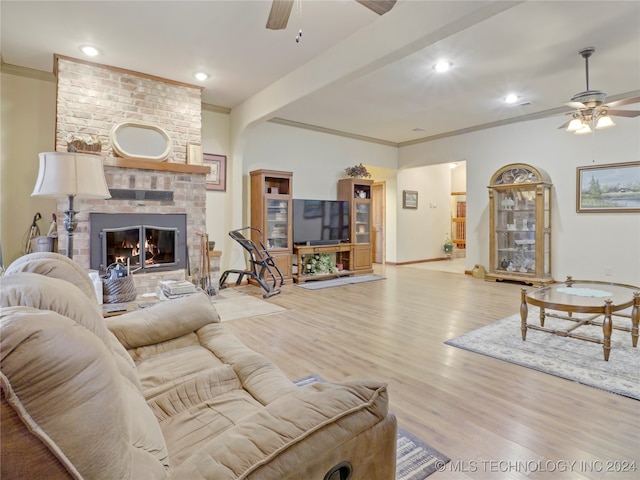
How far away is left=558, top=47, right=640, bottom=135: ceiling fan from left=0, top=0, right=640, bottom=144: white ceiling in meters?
0.50

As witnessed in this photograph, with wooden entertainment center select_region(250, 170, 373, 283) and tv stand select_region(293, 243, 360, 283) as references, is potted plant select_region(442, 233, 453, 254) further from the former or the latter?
A: tv stand select_region(293, 243, 360, 283)

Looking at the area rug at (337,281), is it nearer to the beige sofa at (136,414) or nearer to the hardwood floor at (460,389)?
the hardwood floor at (460,389)

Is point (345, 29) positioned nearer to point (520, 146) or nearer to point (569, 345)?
point (569, 345)

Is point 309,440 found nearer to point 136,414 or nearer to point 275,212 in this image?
point 136,414

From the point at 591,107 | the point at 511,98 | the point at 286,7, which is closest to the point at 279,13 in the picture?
the point at 286,7

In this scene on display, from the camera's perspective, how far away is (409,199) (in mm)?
8789

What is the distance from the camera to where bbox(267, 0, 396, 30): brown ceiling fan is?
2.36 meters

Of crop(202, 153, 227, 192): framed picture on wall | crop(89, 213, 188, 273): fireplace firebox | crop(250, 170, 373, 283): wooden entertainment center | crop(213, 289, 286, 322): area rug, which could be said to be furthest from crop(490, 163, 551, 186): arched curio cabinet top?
crop(89, 213, 188, 273): fireplace firebox

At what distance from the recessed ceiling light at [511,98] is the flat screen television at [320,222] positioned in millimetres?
3254

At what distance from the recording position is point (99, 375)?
64cm

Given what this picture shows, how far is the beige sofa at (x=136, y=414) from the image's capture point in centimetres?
55

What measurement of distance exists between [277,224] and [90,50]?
3.48 m

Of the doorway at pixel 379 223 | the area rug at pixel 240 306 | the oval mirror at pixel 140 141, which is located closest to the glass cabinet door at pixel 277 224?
the area rug at pixel 240 306

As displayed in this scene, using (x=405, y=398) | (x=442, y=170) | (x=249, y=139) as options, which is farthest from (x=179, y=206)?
(x=442, y=170)
